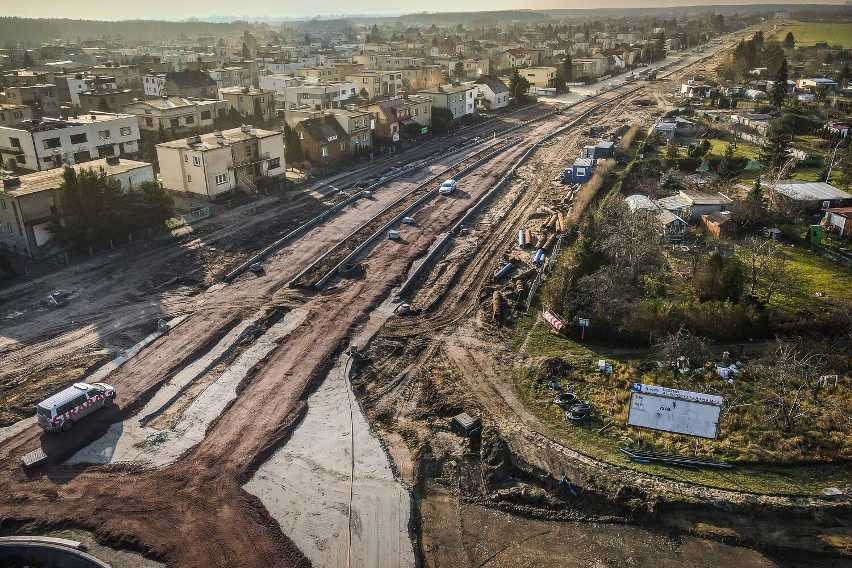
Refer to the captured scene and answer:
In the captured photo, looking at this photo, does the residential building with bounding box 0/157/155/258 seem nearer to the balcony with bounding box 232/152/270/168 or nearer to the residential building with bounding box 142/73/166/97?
the balcony with bounding box 232/152/270/168

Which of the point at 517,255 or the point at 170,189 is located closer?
the point at 517,255

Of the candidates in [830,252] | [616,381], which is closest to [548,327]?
[616,381]

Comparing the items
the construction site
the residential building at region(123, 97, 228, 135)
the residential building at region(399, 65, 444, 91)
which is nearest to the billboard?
the construction site

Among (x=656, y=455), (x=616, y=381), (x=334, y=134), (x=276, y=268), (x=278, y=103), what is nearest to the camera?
(x=656, y=455)

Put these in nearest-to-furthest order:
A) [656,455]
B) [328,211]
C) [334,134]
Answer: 1. [656,455]
2. [328,211]
3. [334,134]

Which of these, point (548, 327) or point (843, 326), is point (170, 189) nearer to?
point (548, 327)

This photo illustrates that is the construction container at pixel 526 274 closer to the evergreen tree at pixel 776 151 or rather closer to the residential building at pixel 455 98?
the evergreen tree at pixel 776 151

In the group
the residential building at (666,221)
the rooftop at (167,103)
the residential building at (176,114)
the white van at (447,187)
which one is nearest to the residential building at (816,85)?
the residential building at (666,221)
